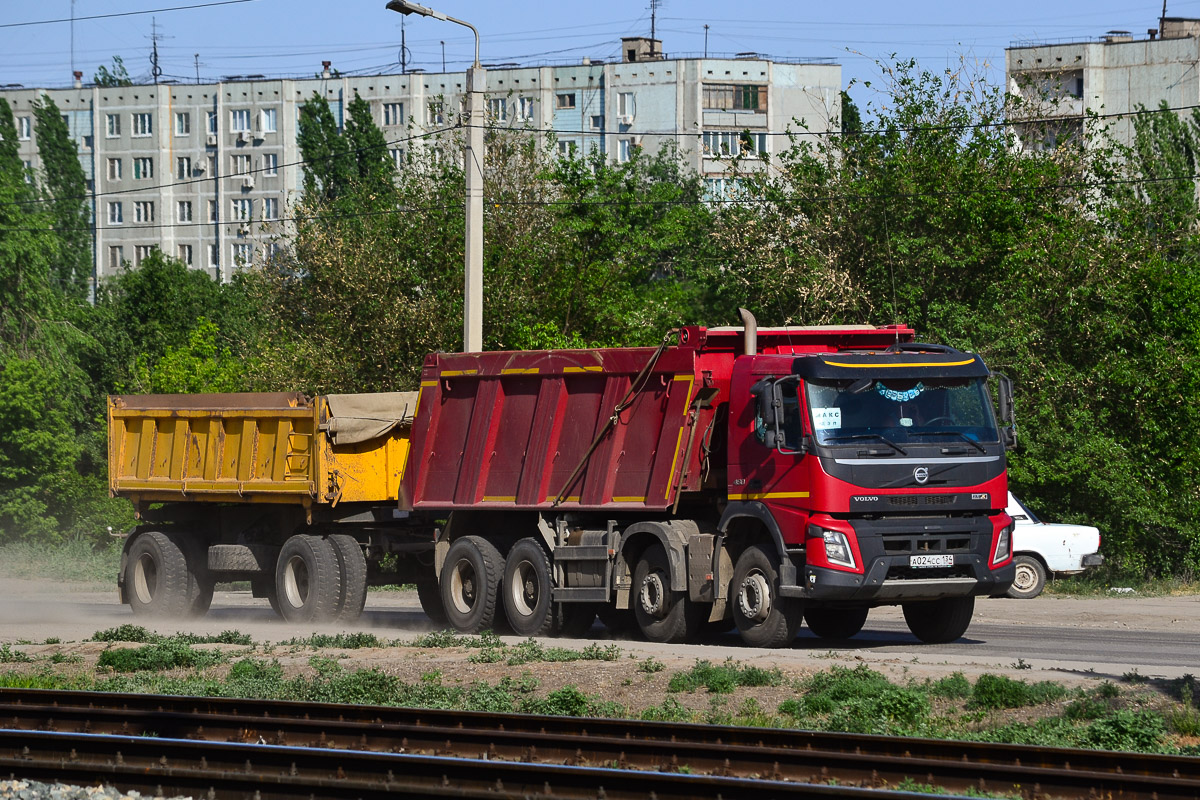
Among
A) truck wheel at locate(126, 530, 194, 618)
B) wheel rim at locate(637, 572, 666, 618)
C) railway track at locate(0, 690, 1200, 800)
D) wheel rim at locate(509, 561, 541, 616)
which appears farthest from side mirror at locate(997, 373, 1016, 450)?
truck wheel at locate(126, 530, 194, 618)

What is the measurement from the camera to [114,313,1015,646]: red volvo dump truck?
49.3 feet

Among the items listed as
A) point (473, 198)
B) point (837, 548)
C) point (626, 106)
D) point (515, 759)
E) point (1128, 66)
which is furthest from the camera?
point (626, 106)

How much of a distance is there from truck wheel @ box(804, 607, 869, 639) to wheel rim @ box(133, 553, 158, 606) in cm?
1044

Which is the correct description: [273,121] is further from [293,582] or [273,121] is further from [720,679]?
[720,679]

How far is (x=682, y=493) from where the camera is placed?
16656 millimetres

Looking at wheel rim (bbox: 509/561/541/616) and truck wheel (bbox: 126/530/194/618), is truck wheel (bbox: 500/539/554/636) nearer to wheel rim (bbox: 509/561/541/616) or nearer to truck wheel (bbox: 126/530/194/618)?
wheel rim (bbox: 509/561/541/616)

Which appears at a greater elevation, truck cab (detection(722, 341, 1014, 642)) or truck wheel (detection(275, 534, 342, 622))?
truck cab (detection(722, 341, 1014, 642))

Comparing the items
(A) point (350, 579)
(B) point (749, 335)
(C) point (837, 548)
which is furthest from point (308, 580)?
(C) point (837, 548)

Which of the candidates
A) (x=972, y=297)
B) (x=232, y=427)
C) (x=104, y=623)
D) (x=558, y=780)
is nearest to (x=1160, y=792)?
(x=558, y=780)

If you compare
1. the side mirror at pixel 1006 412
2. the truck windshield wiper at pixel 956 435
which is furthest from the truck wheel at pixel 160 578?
the side mirror at pixel 1006 412

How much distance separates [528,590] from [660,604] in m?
2.30

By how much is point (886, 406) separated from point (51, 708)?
8.39 metres

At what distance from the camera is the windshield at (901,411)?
1509 centimetres

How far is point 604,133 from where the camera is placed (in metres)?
86.0
